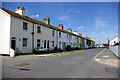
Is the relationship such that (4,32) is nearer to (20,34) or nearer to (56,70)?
(20,34)

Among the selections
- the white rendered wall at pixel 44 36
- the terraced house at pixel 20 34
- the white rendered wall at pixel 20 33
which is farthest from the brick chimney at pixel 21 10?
the white rendered wall at pixel 44 36

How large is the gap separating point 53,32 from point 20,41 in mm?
11763

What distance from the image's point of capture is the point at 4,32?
15336 mm

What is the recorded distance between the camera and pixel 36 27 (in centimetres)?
2064

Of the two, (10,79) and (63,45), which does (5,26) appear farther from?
(63,45)

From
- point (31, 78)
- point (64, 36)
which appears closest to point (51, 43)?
point (64, 36)

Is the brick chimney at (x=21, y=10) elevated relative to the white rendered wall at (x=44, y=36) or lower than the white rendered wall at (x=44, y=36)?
elevated

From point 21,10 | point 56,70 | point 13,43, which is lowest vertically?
point 56,70

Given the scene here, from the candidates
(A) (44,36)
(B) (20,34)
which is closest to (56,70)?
(B) (20,34)

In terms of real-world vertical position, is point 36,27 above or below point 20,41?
above

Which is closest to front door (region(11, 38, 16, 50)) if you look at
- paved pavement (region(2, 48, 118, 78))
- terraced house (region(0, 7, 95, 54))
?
terraced house (region(0, 7, 95, 54))

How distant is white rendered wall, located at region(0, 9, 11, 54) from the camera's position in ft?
48.9

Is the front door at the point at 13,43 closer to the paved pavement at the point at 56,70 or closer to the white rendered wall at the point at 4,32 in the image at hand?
the white rendered wall at the point at 4,32

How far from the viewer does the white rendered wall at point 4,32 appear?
1489 cm
